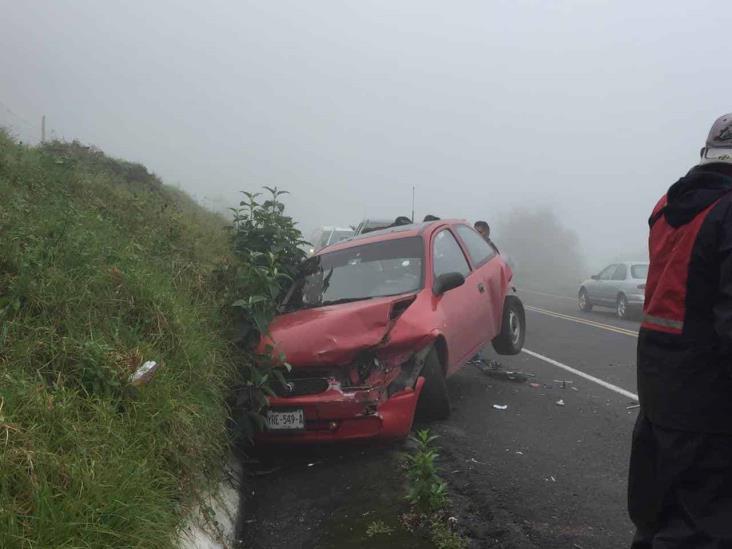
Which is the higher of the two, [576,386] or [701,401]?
[701,401]

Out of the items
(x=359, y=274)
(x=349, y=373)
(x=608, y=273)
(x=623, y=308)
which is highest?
(x=359, y=274)

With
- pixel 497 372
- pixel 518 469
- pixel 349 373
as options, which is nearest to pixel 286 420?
pixel 349 373

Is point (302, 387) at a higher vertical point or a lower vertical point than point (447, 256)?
lower

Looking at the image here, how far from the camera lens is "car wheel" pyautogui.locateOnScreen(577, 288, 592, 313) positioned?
56.3 ft

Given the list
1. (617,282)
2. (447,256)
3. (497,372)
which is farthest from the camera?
(617,282)

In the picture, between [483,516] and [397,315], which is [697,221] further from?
[397,315]

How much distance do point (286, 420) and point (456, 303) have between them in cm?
202

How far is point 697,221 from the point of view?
1.94 m

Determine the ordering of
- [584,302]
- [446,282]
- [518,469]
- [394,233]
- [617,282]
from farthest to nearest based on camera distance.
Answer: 1. [584,302]
2. [617,282]
3. [394,233]
4. [446,282]
5. [518,469]

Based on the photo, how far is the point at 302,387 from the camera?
4.74 meters

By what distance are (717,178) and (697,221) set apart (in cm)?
17

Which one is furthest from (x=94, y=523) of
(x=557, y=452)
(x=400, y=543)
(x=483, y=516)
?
(x=557, y=452)

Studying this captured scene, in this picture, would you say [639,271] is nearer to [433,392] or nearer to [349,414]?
[433,392]

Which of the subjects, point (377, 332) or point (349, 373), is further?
point (377, 332)
